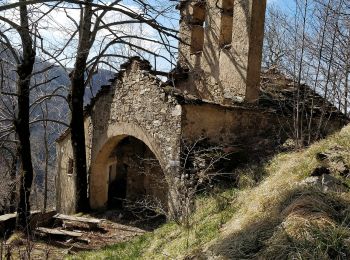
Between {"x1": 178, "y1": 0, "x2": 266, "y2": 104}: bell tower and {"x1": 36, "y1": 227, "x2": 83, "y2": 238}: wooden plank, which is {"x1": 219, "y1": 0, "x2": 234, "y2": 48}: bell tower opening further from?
{"x1": 36, "y1": 227, "x2": 83, "y2": 238}: wooden plank

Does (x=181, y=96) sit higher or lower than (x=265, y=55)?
lower

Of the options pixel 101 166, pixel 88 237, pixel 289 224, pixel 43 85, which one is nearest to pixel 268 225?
pixel 289 224

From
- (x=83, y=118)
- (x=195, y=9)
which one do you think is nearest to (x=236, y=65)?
(x=195, y=9)

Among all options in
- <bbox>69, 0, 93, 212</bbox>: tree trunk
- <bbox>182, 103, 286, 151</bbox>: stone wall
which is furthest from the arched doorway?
<bbox>182, 103, 286, 151</bbox>: stone wall

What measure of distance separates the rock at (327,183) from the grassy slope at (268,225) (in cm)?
14

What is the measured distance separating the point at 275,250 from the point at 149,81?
6739 millimetres

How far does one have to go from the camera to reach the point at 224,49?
36.4ft

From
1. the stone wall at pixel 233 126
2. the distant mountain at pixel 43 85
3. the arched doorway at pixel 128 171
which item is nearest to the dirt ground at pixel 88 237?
the arched doorway at pixel 128 171

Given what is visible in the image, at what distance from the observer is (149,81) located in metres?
10.3

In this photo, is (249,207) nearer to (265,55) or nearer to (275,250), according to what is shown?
(275,250)

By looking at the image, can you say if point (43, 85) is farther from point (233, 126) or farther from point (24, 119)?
point (233, 126)

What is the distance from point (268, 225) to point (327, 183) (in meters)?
1.07

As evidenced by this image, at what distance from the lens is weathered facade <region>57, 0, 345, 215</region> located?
9445 mm

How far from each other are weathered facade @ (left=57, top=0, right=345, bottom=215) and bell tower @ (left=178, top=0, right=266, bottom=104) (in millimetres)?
24
